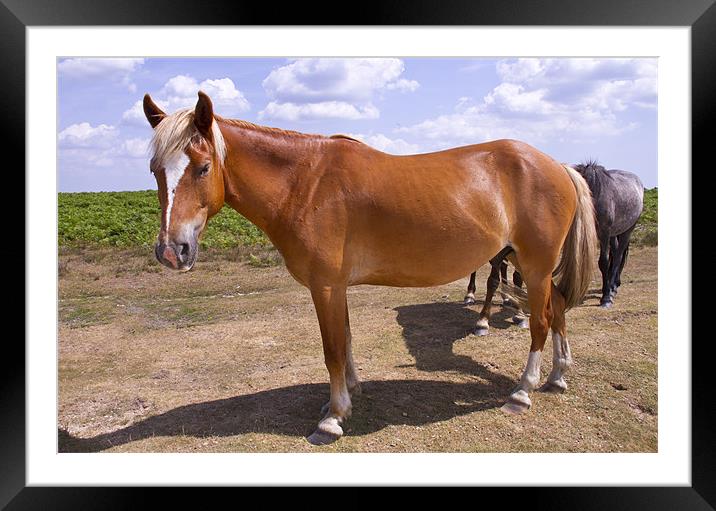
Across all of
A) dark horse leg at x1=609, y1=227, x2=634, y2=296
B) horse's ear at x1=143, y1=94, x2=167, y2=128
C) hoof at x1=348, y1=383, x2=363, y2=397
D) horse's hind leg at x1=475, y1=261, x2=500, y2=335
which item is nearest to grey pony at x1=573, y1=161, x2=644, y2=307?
dark horse leg at x1=609, y1=227, x2=634, y2=296

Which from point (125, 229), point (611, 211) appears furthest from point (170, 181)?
point (125, 229)

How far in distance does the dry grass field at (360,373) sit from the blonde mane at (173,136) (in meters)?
2.27

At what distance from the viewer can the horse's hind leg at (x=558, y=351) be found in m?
4.21

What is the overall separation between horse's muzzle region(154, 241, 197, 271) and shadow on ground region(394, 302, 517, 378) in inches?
114

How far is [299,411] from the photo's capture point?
3.94 metres

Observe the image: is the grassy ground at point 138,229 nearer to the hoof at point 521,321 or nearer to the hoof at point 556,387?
the hoof at point 521,321

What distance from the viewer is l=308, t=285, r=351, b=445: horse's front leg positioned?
338 cm

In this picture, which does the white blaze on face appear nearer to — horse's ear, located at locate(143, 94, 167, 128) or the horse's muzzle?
the horse's muzzle

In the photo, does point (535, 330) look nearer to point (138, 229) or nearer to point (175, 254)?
point (175, 254)

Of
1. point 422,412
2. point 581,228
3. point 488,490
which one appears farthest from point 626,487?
point 581,228

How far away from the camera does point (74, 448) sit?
3.58 meters

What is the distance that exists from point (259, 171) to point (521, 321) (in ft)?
14.8
